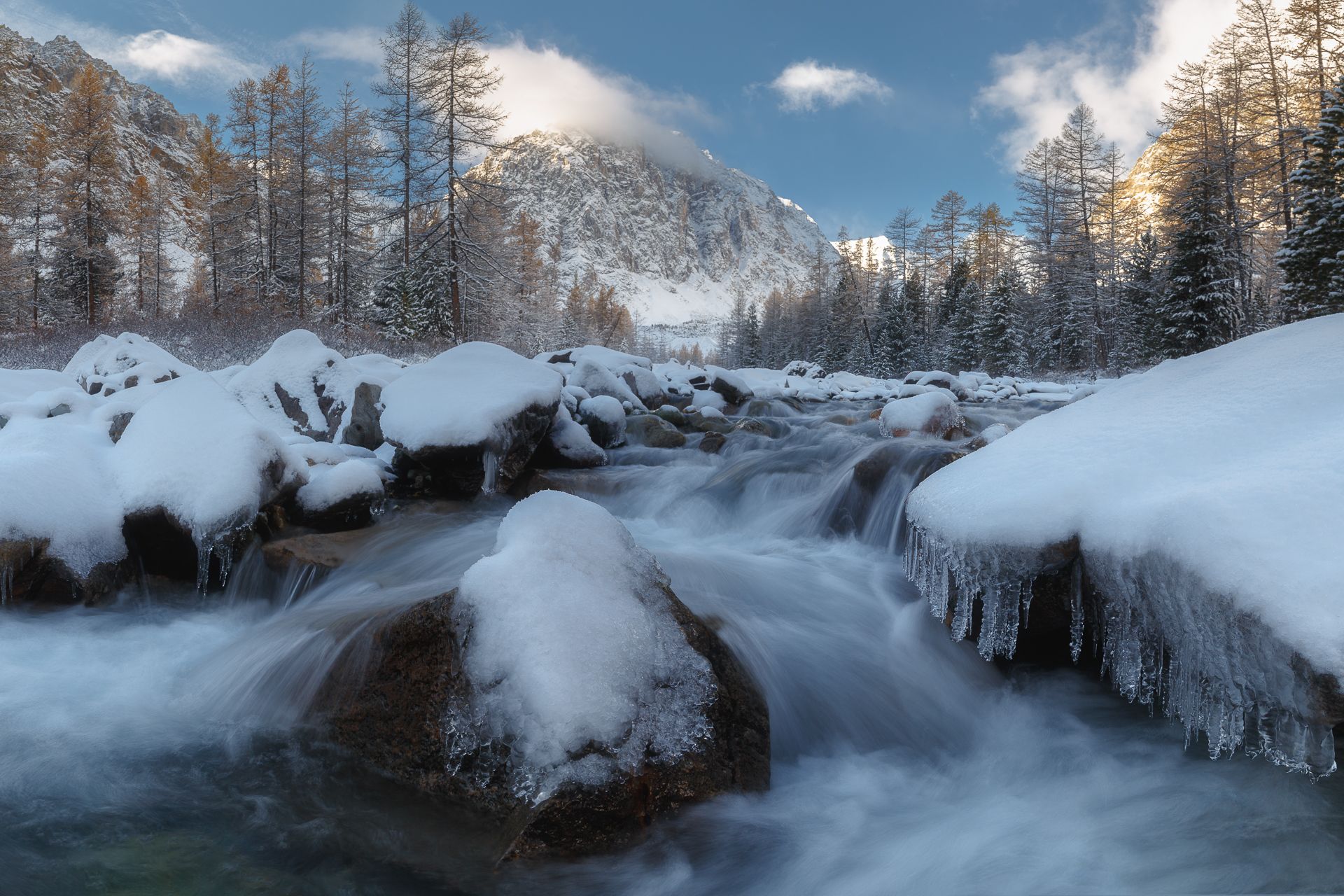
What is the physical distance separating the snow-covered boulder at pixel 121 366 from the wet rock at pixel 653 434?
576cm

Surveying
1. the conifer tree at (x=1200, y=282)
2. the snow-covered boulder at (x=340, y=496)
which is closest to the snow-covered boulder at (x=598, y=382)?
the snow-covered boulder at (x=340, y=496)

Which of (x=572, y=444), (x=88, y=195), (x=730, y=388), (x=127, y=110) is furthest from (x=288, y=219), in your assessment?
(x=127, y=110)

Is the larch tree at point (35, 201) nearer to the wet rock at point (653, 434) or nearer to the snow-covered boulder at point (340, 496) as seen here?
the wet rock at point (653, 434)

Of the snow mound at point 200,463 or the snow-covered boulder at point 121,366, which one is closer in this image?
the snow mound at point 200,463

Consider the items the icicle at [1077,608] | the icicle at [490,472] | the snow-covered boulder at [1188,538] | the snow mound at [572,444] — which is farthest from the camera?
the snow mound at [572,444]

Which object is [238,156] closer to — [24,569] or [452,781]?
[24,569]

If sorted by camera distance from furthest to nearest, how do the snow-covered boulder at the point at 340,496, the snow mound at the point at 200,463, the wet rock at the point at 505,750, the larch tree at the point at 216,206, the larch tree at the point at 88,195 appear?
the larch tree at the point at 216,206
the larch tree at the point at 88,195
the snow-covered boulder at the point at 340,496
the snow mound at the point at 200,463
the wet rock at the point at 505,750

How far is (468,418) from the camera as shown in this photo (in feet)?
19.7

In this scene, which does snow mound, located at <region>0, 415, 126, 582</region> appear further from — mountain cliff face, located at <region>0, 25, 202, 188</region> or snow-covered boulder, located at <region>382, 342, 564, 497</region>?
mountain cliff face, located at <region>0, 25, 202, 188</region>

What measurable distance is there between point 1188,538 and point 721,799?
170cm

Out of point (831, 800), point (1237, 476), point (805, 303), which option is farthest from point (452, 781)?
point (805, 303)

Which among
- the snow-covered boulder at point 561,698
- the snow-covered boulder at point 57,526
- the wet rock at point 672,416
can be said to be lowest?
the snow-covered boulder at point 561,698

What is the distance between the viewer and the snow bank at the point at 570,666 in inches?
79.9

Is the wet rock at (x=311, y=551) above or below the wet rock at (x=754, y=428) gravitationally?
below
